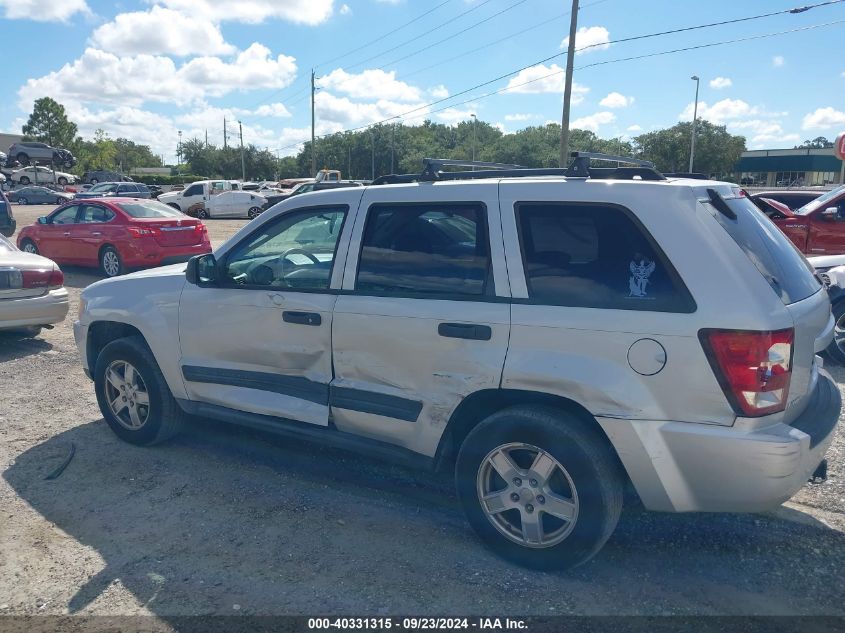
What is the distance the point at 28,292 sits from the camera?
25.1 feet

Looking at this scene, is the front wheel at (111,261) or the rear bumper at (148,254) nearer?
the rear bumper at (148,254)

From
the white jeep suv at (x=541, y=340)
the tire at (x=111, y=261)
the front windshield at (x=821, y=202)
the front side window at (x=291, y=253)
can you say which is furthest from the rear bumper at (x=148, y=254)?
the front windshield at (x=821, y=202)

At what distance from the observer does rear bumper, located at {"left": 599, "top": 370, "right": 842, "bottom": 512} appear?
285 cm

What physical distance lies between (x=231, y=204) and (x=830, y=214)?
27.3 meters

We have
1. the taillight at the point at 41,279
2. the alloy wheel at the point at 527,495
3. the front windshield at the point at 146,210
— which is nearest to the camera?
the alloy wheel at the point at 527,495

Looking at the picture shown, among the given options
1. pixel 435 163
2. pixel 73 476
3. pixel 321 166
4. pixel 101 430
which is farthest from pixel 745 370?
pixel 321 166

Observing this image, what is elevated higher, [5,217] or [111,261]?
[5,217]

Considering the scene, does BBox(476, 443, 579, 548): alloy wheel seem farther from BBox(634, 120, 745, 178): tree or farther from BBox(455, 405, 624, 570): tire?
BBox(634, 120, 745, 178): tree

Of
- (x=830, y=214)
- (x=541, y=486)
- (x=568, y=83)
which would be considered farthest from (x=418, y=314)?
(x=568, y=83)

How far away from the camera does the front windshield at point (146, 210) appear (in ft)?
43.5

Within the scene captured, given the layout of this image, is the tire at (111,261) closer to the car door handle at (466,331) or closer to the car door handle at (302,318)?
the car door handle at (302,318)

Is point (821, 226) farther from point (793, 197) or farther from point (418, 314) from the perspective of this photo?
point (418, 314)

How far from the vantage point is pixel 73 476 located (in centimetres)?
454

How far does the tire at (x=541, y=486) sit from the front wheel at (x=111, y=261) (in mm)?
11432
